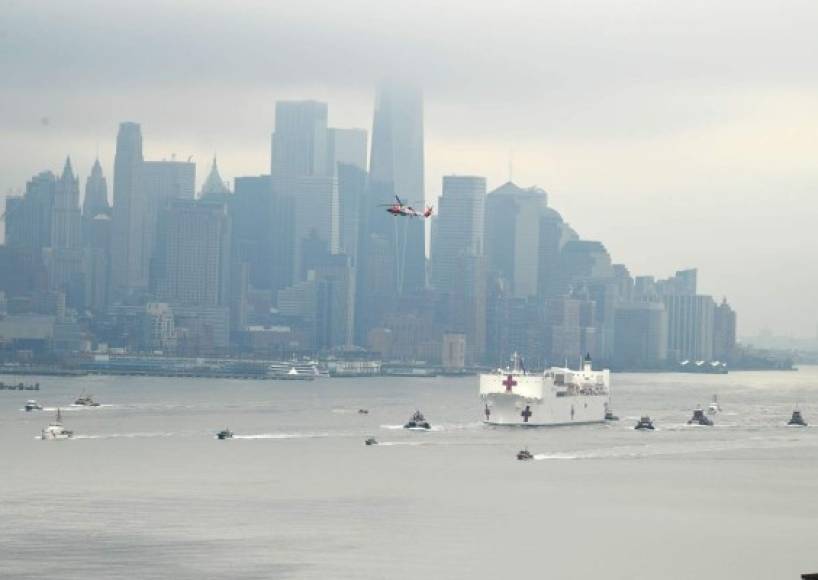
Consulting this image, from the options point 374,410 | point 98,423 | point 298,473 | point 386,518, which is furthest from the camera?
point 374,410

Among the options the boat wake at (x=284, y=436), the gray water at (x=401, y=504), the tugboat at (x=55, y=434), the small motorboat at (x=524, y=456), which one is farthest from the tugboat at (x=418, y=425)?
the small motorboat at (x=524, y=456)

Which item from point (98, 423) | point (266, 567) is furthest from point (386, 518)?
point (98, 423)

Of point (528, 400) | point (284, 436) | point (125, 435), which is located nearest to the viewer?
point (125, 435)

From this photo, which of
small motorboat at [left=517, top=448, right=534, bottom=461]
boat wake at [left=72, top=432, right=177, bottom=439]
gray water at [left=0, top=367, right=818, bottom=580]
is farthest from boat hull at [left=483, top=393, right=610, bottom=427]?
small motorboat at [left=517, top=448, right=534, bottom=461]

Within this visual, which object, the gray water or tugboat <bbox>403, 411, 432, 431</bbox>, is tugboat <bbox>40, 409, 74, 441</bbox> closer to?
the gray water

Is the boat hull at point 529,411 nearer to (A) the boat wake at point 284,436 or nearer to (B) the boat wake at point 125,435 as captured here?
(A) the boat wake at point 284,436

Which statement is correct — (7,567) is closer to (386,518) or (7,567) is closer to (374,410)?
(386,518)

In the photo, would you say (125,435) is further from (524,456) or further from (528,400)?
(528,400)

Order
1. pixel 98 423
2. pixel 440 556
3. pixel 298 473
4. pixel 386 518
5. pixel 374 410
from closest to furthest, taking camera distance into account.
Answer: pixel 440 556 → pixel 386 518 → pixel 298 473 → pixel 98 423 → pixel 374 410

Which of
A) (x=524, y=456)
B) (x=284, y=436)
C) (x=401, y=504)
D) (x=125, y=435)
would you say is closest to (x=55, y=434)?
(x=125, y=435)
